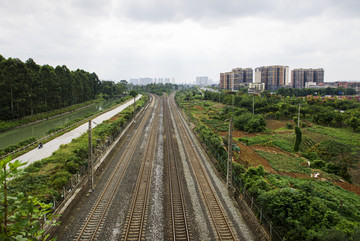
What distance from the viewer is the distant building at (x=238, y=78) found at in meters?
144

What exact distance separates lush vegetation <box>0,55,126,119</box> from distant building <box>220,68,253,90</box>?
10225 cm

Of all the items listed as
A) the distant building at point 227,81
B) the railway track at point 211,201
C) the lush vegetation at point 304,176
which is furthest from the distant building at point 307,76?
the railway track at point 211,201

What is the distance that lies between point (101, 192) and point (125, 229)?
4.64m

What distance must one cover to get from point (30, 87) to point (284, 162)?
42.6 m

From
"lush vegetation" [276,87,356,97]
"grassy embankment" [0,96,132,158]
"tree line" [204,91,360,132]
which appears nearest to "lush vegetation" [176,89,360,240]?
"tree line" [204,91,360,132]

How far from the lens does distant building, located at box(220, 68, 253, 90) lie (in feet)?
474

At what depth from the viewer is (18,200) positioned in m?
2.90

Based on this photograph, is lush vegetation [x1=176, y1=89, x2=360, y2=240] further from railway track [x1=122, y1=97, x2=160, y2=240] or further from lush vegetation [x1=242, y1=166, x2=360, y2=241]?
railway track [x1=122, y1=97, x2=160, y2=240]

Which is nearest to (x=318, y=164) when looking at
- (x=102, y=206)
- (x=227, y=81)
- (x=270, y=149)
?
(x=270, y=149)

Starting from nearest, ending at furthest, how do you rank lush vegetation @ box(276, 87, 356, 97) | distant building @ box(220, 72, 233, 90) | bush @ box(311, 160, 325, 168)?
bush @ box(311, 160, 325, 168)
lush vegetation @ box(276, 87, 356, 97)
distant building @ box(220, 72, 233, 90)

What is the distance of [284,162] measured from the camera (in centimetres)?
2259

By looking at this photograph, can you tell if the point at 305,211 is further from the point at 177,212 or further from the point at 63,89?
the point at 63,89

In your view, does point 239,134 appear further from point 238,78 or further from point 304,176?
point 238,78

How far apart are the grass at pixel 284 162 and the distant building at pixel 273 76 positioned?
406ft
